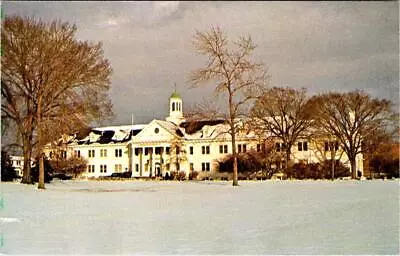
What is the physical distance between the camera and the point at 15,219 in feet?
18.6

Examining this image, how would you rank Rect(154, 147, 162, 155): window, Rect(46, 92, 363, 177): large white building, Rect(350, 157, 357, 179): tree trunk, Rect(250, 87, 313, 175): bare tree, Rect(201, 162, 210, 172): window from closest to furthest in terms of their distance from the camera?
Rect(350, 157, 357, 179): tree trunk < Rect(250, 87, 313, 175): bare tree < Rect(46, 92, 363, 177): large white building < Rect(201, 162, 210, 172): window < Rect(154, 147, 162, 155): window

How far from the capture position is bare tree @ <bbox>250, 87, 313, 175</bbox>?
19281mm

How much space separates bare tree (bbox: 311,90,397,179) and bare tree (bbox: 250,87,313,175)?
0.92 metres

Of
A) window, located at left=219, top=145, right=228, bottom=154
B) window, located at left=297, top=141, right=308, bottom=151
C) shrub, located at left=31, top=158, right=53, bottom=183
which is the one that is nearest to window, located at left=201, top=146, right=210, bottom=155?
window, located at left=219, top=145, right=228, bottom=154

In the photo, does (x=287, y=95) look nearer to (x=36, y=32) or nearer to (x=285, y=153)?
(x=285, y=153)

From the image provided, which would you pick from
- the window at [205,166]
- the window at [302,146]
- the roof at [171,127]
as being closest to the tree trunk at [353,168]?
the window at [302,146]

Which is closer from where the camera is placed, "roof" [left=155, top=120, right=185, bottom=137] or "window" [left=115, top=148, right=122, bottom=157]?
"roof" [left=155, top=120, right=185, bottom=137]

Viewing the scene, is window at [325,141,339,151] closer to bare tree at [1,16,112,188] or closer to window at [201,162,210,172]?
window at [201,162,210,172]

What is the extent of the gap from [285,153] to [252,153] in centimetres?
149

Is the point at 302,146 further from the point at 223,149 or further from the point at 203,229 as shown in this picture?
the point at 203,229

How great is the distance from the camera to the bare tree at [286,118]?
19281 millimetres

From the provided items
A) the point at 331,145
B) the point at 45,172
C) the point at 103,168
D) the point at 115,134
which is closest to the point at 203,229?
the point at 45,172

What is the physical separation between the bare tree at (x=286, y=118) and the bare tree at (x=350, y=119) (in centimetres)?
92

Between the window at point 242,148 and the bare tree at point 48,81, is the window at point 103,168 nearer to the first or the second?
the window at point 242,148
